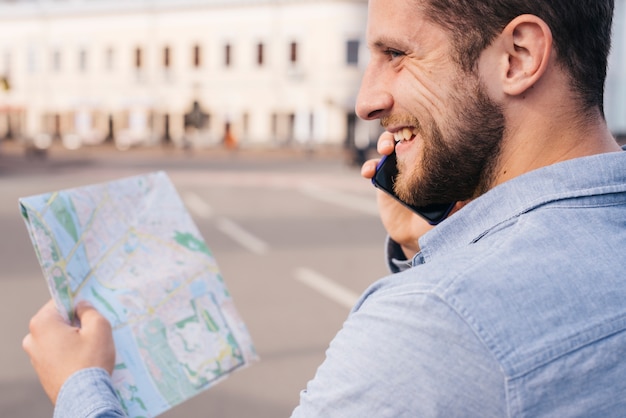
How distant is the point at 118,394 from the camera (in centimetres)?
150

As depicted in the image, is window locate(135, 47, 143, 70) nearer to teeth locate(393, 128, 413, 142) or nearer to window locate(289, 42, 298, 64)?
window locate(289, 42, 298, 64)

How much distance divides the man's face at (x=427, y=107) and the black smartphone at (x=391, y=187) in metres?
0.06

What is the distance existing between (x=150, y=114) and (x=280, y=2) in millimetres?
11049

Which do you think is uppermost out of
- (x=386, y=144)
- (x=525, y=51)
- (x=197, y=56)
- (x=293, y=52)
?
(x=525, y=51)

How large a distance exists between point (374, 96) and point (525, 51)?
0.81 feet

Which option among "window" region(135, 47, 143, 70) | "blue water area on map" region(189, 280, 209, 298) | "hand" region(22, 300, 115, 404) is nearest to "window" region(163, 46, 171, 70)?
"window" region(135, 47, 143, 70)

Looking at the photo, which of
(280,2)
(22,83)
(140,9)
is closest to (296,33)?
(280,2)

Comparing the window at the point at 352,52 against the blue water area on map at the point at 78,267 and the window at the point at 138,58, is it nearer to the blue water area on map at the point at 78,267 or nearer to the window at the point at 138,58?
→ the window at the point at 138,58

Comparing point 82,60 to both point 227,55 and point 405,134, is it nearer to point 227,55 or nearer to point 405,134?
point 227,55

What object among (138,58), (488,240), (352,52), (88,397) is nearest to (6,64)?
(138,58)

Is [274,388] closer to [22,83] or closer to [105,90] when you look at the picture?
[105,90]

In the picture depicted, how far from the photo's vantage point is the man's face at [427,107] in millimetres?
1307

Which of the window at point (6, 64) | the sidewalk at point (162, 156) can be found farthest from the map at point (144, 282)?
the window at point (6, 64)

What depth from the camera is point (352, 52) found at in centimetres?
4762
